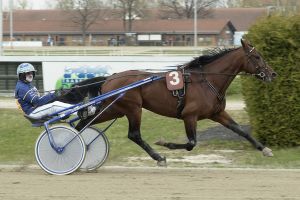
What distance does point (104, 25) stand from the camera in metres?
69.8

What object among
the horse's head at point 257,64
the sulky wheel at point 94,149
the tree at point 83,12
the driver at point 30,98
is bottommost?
the sulky wheel at point 94,149

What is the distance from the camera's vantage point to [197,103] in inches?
323

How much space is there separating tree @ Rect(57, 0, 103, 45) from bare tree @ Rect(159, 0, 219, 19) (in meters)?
9.61

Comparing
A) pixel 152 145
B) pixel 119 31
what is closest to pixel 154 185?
pixel 152 145

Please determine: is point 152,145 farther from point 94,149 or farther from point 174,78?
point 174,78

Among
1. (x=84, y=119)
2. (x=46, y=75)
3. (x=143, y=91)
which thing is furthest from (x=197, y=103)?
(x=46, y=75)

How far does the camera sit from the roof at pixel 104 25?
65250 mm

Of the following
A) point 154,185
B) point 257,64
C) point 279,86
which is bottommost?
point 154,185

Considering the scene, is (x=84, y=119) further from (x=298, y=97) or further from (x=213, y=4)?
(x=213, y=4)

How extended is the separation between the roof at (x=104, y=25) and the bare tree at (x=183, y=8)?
7454 mm

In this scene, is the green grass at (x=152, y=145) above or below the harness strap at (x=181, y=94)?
below

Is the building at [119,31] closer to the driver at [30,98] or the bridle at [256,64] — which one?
the driver at [30,98]

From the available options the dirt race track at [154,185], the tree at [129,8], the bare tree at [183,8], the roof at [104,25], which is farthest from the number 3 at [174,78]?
the bare tree at [183,8]

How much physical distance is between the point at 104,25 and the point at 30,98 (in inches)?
2454
